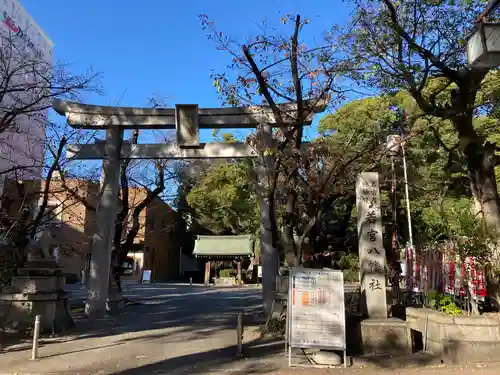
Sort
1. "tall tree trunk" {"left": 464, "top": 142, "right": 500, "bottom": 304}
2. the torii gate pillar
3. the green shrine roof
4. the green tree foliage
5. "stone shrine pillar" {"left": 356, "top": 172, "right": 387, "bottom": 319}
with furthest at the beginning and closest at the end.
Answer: the green shrine roof → the green tree foliage → the torii gate pillar → "stone shrine pillar" {"left": 356, "top": 172, "right": 387, "bottom": 319} → "tall tree trunk" {"left": 464, "top": 142, "right": 500, "bottom": 304}

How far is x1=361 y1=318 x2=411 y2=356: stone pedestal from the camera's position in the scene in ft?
28.5

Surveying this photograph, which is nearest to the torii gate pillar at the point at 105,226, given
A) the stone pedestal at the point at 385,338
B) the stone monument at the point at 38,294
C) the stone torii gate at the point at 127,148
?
the stone torii gate at the point at 127,148

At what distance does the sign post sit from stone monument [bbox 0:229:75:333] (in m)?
6.84

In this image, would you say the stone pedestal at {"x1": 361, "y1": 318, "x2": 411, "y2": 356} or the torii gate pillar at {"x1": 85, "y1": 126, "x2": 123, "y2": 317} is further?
the torii gate pillar at {"x1": 85, "y1": 126, "x2": 123, "y2": 317}

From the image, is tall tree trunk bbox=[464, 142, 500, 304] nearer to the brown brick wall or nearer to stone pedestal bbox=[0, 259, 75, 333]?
stone pedestal bbox=[0, 259, 75, 333]

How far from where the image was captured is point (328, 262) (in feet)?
41.3

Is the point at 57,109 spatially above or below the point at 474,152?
above

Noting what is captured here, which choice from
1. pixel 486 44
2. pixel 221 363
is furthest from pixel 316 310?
pixel 486 44

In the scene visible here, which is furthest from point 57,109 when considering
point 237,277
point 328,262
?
point 237,277

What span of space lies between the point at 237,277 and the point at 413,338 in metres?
30.9

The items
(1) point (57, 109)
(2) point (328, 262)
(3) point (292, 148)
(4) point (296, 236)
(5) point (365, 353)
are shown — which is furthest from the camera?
(1) point (57, 109)

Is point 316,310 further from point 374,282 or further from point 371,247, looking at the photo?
point 371,247

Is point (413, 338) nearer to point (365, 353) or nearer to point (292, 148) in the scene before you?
point (365, 353)

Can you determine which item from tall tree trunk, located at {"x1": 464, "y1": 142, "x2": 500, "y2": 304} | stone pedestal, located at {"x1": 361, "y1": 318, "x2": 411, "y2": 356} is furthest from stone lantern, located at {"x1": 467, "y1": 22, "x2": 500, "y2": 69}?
stone pedestal, located at {"x1": 361, "y1": 318, "x2": 411, "y2": 356}
